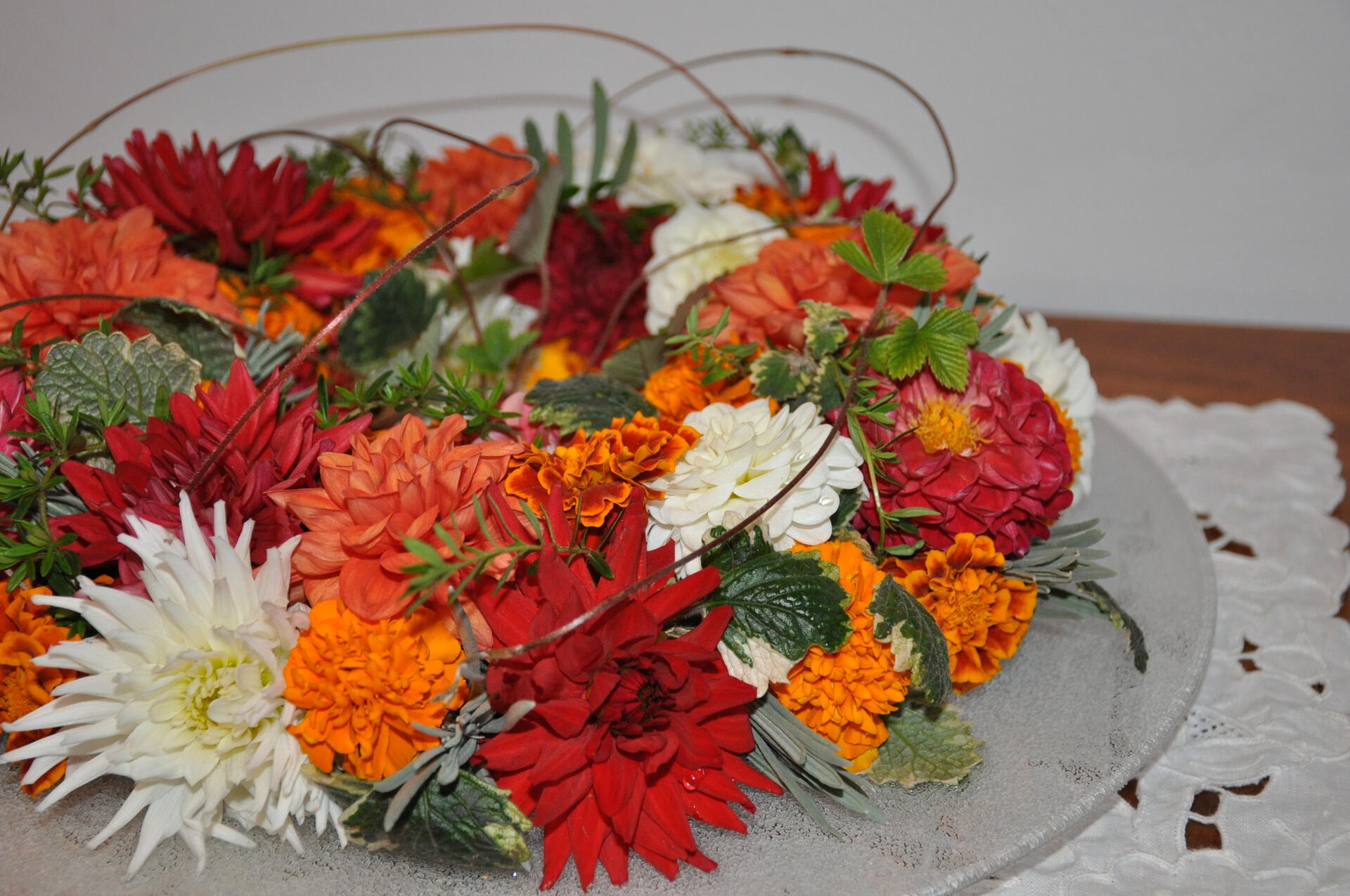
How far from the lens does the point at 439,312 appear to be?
811 mm

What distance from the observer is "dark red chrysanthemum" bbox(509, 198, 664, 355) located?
839 mm

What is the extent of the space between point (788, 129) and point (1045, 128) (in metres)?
0.43

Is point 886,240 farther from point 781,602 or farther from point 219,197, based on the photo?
point 219,197

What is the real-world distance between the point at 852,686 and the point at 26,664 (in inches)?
16.8

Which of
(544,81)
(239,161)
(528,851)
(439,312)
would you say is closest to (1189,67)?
(544,81)

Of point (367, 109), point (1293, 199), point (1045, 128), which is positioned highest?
point (367, 109)

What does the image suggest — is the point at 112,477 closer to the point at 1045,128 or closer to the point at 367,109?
the point at 367,109

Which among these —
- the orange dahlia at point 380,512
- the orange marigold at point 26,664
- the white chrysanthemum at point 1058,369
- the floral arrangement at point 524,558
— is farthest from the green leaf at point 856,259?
the orange marigold at point 26,664

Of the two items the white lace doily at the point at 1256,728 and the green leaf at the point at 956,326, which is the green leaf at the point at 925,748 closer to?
Result: the white lace doily at the point at 1256,728

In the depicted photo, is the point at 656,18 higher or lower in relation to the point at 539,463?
higher

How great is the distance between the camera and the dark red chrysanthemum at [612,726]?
0.44 metres

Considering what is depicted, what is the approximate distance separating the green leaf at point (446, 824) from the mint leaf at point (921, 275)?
0.36 m

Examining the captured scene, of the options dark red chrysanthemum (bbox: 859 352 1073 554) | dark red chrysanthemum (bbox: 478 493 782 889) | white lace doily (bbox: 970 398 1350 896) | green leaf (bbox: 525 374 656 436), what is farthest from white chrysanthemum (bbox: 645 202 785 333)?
white lace doily (bbox: 970 398 1350 896)

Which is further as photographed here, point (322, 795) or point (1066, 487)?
point (1066, 487)
